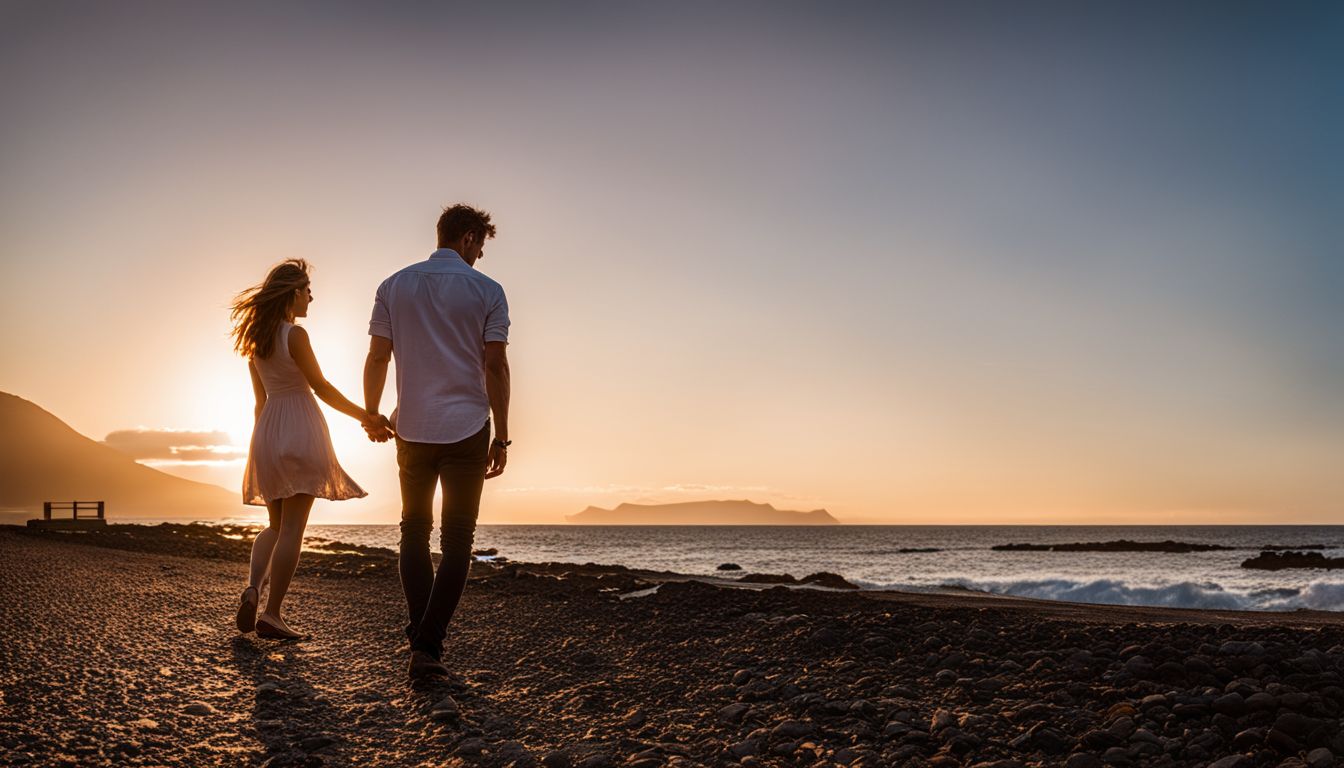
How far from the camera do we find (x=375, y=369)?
4562 millimetres

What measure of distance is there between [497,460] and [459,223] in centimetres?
133

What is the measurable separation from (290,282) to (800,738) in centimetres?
406

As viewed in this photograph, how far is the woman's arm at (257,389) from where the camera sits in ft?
17.7

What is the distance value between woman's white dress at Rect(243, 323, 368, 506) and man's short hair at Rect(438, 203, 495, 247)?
129cm

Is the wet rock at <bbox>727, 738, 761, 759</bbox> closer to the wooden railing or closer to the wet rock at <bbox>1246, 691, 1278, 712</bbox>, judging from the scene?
the wet rock at <bbox>1246, 691, 1278, 712</bbox>

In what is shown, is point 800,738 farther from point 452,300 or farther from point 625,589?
point 625,589

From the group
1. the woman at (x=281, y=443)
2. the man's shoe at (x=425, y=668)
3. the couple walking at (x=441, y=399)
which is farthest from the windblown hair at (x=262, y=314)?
the man's shoe at (x=425, y=668)

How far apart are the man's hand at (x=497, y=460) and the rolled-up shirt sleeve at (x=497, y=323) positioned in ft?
1.82

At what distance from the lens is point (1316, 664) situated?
3.81 meters

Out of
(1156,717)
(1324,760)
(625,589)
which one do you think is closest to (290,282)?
(1156,717)

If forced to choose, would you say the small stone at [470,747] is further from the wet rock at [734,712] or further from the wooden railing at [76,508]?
the wooden railing at [76,508]

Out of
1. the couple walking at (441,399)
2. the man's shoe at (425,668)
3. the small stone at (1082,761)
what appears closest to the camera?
the small stone at (1082,761)

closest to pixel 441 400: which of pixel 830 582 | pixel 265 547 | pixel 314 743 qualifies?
pixel 314 743

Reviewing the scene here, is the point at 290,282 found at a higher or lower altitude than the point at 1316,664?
higher
